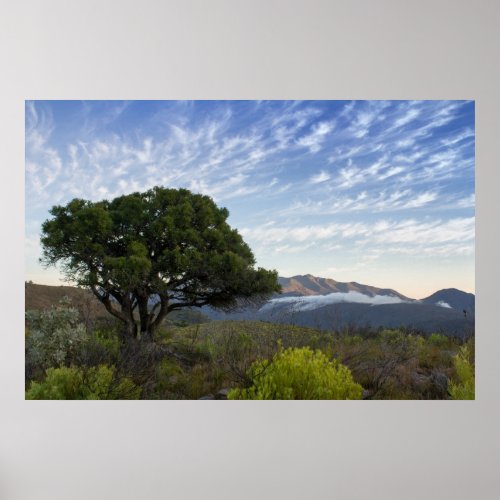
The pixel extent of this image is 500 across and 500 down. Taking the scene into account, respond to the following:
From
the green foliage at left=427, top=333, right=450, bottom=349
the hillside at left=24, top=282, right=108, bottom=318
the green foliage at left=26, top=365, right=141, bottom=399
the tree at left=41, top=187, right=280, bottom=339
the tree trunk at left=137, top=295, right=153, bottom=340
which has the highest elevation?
the tree at left=41, top=187, right=280, bottom=339

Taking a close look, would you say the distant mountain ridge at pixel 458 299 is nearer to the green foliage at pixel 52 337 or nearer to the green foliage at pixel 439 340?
the green foliage at pixel 439 340

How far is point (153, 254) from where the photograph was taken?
153 inches

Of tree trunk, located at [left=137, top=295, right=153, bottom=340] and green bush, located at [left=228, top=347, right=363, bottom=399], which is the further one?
tree trunk, located at [left=137, top=295, right=153, bottom=340]

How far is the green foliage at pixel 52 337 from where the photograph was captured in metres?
3.75

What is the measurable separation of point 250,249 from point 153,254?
0.69 metres

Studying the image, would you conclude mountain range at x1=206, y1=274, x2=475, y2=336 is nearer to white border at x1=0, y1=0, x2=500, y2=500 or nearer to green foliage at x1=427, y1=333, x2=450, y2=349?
green foliage at x1=427, y1=333, x2=450, y2=349

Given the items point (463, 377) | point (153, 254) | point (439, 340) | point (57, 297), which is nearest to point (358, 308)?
point (439, 340)

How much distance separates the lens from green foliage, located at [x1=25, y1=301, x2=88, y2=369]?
3754 mm

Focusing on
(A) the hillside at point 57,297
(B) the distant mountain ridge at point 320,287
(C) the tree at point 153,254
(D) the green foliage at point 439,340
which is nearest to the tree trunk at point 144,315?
(C) the tree at point 153,254

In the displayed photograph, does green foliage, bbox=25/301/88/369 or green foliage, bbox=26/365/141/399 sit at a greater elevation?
green foliage, bbox=25/301/88/369

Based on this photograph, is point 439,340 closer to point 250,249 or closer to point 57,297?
point 250,249

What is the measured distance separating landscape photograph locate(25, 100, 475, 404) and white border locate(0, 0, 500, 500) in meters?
0.09

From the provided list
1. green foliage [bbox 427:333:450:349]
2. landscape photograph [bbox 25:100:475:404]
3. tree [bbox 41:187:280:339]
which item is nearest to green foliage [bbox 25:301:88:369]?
landscape photograph [bbox 25:100:475:404]
